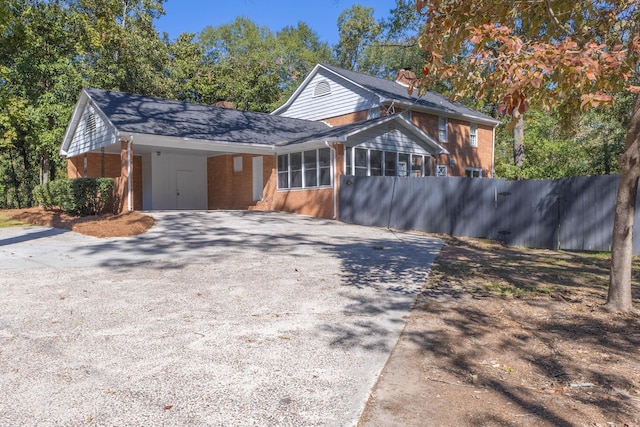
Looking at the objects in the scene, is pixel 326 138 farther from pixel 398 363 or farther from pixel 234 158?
pixel 398 363

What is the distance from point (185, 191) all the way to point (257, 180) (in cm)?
415

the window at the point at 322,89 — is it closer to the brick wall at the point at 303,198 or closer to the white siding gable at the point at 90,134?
the brick wall at the point at 303,198

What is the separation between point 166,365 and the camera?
4.08m

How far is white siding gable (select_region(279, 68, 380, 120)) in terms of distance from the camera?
24656 millimetres

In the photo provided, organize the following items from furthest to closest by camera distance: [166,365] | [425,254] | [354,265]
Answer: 1. [425,254]
2. [354,265]
3. [166,365]

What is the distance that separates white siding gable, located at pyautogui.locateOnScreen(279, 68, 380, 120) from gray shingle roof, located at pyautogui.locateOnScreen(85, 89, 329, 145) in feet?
8.94

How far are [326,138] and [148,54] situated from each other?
64.1 ft

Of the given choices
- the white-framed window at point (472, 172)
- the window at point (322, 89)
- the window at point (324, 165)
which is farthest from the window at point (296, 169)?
the white-framed window at point (472, 172)

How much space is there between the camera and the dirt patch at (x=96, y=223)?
12.4 meters

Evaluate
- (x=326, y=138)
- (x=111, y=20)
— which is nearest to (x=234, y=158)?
(x=326, y=138)

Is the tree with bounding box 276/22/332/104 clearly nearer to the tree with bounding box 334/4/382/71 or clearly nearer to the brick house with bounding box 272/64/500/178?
the tree with bounding box 334/4/382/71

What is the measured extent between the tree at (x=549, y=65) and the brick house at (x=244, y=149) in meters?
11.0

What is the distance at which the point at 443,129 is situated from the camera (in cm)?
2673

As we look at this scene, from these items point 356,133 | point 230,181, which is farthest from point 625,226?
point 230,181
